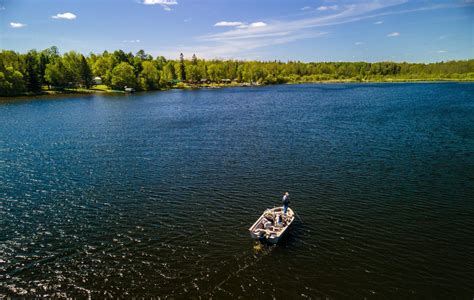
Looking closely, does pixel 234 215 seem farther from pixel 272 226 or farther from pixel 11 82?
pixel 11 82

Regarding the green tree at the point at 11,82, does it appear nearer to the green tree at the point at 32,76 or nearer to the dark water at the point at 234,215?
the green tree at the point at 32,76

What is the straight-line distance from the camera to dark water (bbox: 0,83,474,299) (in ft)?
83.3

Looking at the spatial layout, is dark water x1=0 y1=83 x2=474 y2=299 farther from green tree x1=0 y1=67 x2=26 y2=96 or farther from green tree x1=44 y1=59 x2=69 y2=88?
green tree x1=44 y1=59 x2=69 y2=88

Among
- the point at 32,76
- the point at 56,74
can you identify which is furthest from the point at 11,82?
the point at 56,74

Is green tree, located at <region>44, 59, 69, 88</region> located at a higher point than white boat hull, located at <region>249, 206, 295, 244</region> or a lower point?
higher

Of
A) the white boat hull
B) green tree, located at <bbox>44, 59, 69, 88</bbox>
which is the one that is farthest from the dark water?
green tree, located at <bbox>44, 59, 69, 88</bbox>

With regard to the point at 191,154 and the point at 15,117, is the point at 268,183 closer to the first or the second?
the point at 191,154

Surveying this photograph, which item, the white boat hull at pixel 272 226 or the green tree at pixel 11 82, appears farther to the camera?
the green tree at pixel 11 82

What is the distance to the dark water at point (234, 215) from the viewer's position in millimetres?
25375

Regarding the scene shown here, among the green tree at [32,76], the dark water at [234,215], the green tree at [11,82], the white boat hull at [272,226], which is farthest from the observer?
the green tree at [32,76]

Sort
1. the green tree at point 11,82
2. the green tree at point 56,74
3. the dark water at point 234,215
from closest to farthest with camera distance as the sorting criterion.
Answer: the dark water at point 234,215, the green tree at point 11,82, the green tree at point 56,74

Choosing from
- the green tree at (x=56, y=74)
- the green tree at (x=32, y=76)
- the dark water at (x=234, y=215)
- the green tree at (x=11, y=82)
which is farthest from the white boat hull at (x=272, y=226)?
the green tree at (x=56, y=74)

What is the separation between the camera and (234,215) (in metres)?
35.7

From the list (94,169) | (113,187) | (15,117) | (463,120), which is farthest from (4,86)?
(463,120)
